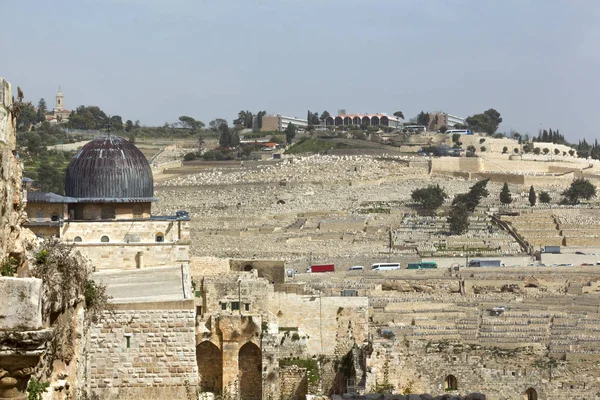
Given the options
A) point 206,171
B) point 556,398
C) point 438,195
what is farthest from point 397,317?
point 206,171

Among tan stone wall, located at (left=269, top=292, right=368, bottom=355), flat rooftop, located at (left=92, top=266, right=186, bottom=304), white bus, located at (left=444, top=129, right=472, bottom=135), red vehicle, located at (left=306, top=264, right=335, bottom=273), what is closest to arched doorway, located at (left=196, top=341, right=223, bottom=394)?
flat rooftop, located at (left=92, top=266, right=186, bottom=304)

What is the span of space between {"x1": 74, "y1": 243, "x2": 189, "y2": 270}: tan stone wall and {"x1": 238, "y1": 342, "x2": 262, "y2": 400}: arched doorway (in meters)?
1.93

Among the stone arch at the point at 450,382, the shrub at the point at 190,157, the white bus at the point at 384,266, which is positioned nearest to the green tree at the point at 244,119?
the shrub at the point at 190,157

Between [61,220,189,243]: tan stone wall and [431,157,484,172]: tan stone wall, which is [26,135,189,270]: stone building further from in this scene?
[431,157,484,172]: tan stone wall

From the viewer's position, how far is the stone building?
20.0 m

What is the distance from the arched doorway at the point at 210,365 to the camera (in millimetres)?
19688

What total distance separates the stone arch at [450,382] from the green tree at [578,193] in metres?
47.5

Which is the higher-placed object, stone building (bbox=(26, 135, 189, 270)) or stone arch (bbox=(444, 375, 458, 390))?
stone building (bbox=(26, 135, 189, 270))

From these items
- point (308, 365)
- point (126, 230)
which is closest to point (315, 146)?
point (308, 365)

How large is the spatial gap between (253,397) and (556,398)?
6.63m

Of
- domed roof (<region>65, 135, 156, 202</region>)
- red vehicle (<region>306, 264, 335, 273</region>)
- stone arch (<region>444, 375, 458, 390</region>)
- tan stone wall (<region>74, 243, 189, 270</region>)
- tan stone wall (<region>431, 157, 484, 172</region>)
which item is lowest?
stone arch (<region>444, 375, 458, 390</region>)

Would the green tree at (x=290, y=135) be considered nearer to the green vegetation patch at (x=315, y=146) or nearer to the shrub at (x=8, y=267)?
the green vegetation patch at (x=315, y=146)

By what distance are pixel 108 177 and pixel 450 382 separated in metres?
7.50

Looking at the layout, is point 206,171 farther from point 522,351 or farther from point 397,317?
point 522,351
